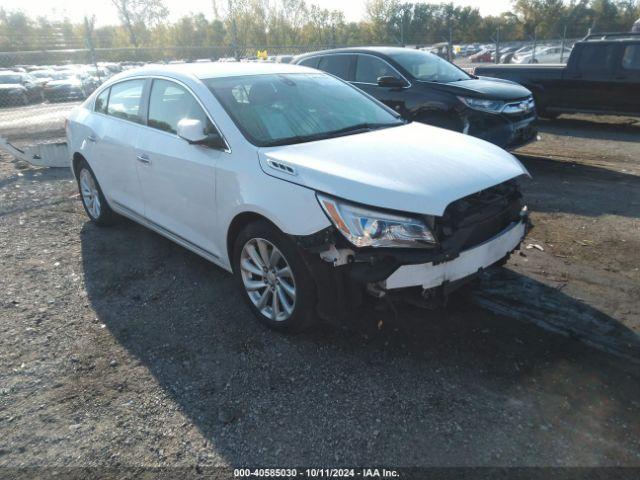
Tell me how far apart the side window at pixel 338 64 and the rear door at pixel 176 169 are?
14.4 feet

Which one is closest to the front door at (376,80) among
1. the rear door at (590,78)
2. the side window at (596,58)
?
the rear door at (590,78)

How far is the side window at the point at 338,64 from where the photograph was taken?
7.89 meters

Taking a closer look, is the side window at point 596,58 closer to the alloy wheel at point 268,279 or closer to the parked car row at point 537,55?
the alloy wheel at point 268,279

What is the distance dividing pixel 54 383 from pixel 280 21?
132 ft

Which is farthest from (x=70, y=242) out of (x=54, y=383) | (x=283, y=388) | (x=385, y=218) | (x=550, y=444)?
(x=550, y=444)

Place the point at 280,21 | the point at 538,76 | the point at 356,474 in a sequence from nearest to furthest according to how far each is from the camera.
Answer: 1. the point at 356,474
2. the point at 538,76
3. the point at 280,21

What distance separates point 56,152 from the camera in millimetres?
8648

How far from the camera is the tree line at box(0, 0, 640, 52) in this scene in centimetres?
3369

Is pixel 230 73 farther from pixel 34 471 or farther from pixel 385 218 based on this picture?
pixel 34 471

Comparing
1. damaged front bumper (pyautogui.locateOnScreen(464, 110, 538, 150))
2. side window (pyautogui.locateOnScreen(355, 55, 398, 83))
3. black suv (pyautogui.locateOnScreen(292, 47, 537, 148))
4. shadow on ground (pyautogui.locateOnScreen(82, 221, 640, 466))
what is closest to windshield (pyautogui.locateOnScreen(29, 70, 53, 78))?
black suv (pyautogui.locateOnScreen(292, 47, 537, 148))

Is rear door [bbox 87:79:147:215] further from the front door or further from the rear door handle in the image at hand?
the front door

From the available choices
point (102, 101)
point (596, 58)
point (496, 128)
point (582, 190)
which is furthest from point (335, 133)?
point (596, 58)

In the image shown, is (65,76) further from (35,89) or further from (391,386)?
(391,386)

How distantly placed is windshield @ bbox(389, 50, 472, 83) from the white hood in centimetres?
411
